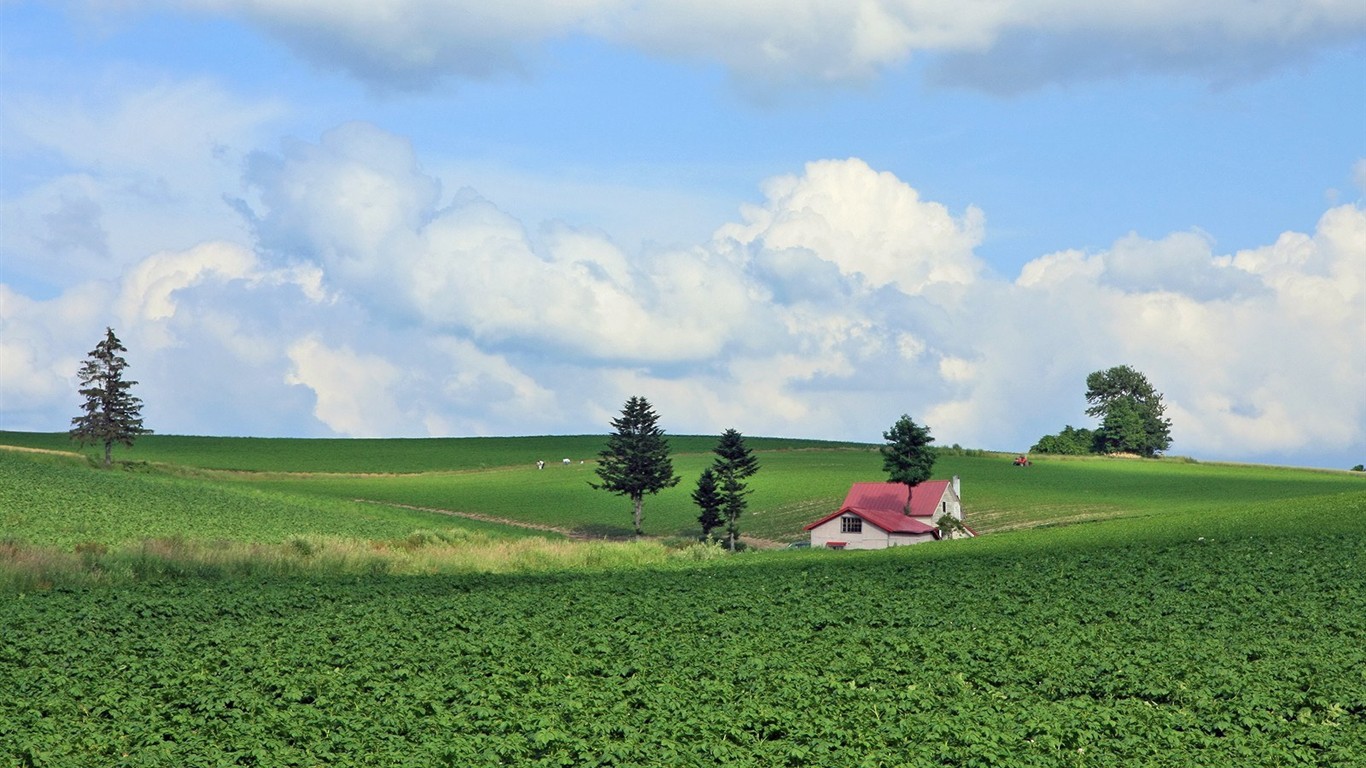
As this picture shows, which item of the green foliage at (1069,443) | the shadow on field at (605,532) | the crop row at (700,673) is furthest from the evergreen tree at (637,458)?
the green foliage at (1069,443)

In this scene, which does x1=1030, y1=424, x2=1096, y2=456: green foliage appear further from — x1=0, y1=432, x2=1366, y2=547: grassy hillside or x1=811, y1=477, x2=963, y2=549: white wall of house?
x1=811, y1=477, x2=963, y2=549: white wall of house

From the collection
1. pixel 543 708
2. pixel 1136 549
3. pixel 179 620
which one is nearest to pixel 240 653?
pixel 179 620

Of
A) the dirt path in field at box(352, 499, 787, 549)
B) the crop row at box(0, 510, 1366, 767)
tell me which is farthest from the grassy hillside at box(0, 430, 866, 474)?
the crop row at box(0, 510, 1366, 767)

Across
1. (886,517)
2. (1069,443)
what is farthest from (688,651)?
(1069,443)

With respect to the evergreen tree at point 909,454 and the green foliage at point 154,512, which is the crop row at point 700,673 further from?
the evergreen tree at point 909,454

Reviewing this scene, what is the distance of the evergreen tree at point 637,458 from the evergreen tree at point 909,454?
18.2 meters

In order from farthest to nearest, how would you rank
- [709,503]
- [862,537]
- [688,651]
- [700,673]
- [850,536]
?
[709,503] → [850,536] → [862,537] → [688,651] → [700,673]

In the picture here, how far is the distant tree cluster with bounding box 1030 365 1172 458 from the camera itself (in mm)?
166000

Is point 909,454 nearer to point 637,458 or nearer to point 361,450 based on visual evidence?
point 637,458

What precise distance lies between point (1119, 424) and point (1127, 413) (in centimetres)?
207

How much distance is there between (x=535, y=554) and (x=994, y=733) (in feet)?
112

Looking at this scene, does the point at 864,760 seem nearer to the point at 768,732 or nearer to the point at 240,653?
the point at 768,732

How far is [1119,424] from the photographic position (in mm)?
166375

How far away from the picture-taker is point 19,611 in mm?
31609
